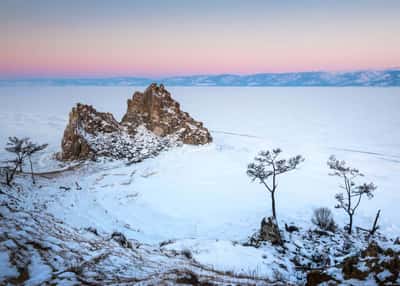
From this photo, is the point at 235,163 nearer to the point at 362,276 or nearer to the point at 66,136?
the point at 66,136

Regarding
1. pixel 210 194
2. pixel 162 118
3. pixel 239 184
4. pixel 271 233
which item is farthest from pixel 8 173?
pixel 271 233

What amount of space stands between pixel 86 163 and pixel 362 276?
38.3 meters

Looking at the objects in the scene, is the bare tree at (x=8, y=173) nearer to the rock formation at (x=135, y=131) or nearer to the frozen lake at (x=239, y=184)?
the frozen lake at (x=239, y=184)

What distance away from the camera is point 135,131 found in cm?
4738

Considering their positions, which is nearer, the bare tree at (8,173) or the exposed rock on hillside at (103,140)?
the bare tree at (8,173)

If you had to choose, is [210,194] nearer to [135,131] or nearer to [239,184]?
[239,184]

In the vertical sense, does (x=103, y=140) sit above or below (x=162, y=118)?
below

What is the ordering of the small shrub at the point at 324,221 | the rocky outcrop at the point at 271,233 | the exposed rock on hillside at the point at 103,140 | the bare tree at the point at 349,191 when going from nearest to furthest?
the rocky outcrop at the point at 271,233, the bare tree at the point at 349,191, the small shrub at the point at 324,221, the exposed rock on hillside at the point at 103,140

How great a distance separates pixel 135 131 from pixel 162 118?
550 centimetres

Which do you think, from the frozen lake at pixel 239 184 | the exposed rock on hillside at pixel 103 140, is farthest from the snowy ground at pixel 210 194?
the exposed rock on hillside at pixel 103 140

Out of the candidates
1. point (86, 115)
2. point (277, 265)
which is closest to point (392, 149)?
point (277, 265)

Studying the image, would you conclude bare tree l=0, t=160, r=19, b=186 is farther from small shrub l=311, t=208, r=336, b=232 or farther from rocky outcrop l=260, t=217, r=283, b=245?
small shrub l=311, t=208, r=336, b=232

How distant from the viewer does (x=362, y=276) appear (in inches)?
275

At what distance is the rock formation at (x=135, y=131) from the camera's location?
41.5 m
